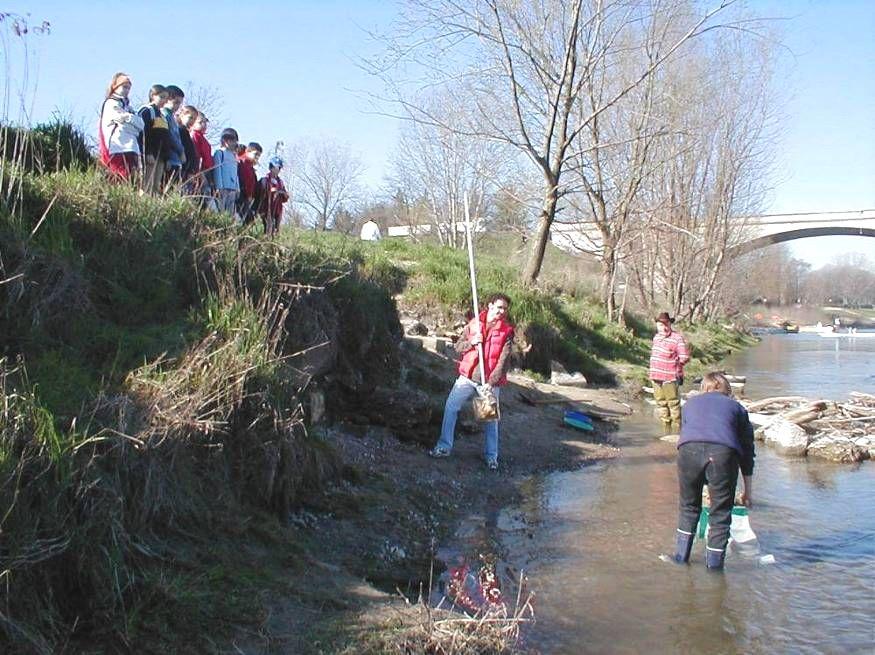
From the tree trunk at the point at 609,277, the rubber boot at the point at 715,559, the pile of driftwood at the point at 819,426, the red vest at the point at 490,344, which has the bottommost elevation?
the rubber boot at the point at 715,559

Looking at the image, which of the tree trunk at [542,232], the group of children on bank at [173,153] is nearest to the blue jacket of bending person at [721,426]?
the group of children on bank at [173,153]

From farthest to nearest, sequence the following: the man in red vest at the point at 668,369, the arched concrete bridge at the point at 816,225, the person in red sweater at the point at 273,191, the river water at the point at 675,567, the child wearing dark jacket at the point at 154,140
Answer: the arched concrete bridge at the point at 816,225
the man in red vest at the point at 668,369
the person in red sweater at the point at 273,191
the child wearing dark jacket at the point at 154,140
the river water at the point at 675,567

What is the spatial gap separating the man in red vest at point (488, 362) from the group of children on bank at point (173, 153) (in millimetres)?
2586

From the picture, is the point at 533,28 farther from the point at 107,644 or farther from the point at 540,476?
the point at 107,644

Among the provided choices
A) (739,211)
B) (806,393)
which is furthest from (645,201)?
(806,393)

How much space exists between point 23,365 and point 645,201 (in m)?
28.6

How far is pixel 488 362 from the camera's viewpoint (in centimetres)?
972

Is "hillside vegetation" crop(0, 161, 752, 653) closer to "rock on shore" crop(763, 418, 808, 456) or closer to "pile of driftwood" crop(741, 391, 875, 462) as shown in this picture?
"rock on shore" crop(763, 418, 808, 456)

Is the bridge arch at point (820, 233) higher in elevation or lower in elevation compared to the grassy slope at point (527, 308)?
higher

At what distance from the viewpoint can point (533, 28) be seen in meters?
17.3

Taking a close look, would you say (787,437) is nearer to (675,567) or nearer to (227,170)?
(675,567)

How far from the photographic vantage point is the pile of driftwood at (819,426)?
11898 millimetres

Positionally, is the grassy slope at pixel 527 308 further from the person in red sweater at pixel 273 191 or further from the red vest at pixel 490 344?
the red vest at pixel 490 344

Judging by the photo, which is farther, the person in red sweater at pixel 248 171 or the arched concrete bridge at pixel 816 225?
the arched concrete bridge at pixel 816 225
